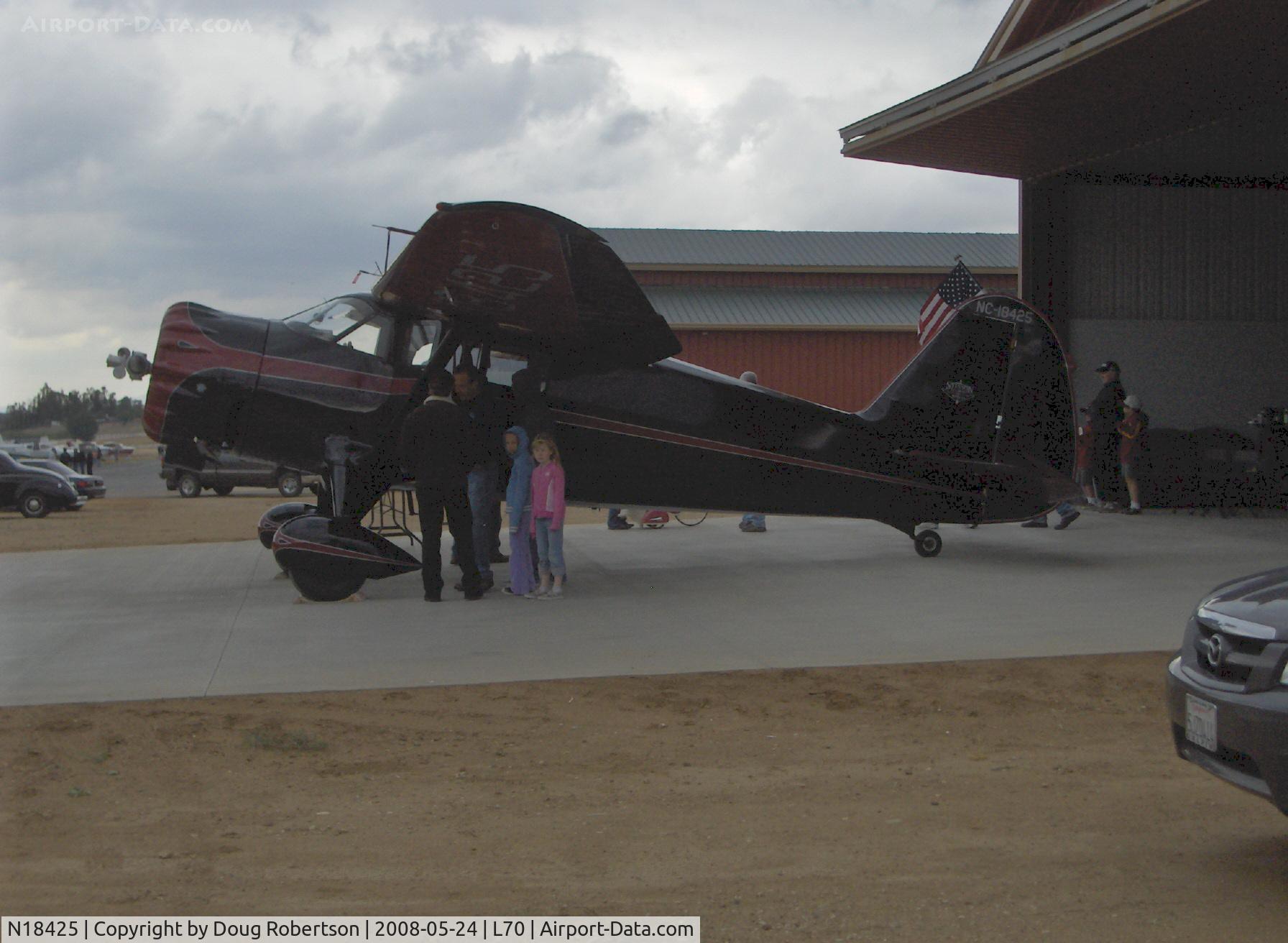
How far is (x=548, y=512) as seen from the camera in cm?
1008

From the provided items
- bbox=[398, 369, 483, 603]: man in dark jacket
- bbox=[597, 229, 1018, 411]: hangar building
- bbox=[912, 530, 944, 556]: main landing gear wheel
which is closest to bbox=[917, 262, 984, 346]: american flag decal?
bbox=[912, 530, 944, 556]: main landing gear wheel

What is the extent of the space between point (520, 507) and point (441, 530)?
0.80 meters

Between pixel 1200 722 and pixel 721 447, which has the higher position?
pixel 721 447

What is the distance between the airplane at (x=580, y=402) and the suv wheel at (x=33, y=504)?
15.5 metres

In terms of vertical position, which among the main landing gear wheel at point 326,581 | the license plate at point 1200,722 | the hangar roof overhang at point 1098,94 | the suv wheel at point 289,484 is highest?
the hangar roof overhang at point 1098,94

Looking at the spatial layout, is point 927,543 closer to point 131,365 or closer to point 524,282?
point 524,282

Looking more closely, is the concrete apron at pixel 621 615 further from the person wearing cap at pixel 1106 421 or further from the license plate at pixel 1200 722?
the license plate at pixel 1200 722

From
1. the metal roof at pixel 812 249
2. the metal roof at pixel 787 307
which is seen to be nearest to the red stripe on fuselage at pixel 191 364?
the metal roof at pixel 787 307

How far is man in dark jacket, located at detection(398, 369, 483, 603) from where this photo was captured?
9734 mm

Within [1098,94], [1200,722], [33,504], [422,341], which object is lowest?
[33,504]

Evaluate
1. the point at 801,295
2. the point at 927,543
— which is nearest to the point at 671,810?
the point at 927,543

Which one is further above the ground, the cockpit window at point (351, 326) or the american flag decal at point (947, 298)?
the american flag decal at point (947, 298)

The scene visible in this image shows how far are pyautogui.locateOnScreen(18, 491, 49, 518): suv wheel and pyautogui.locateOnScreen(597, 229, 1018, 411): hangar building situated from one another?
16.4m

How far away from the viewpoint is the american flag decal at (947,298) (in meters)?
15.9
